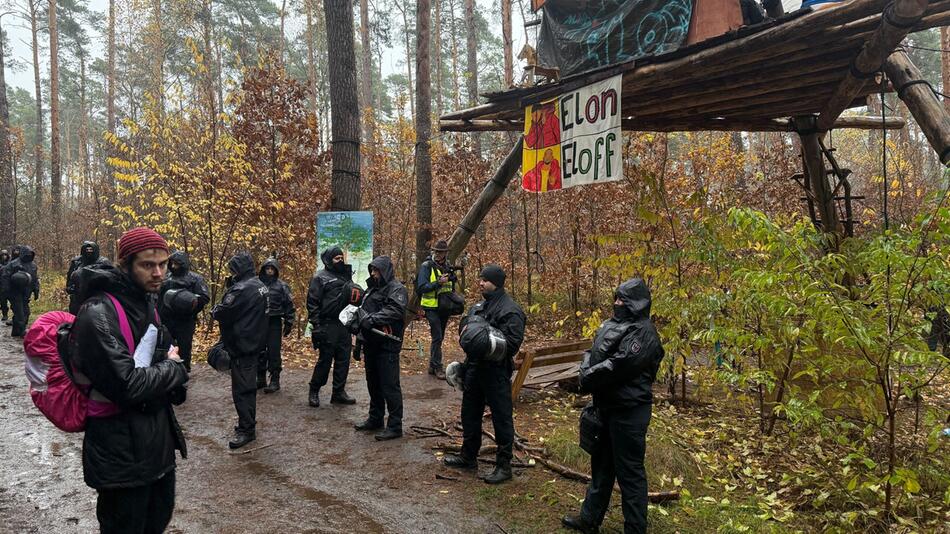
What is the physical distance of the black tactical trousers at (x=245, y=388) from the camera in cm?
532

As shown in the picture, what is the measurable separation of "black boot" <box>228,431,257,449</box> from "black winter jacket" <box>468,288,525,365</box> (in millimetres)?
2898

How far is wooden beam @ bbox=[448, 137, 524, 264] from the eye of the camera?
8266 millimetres

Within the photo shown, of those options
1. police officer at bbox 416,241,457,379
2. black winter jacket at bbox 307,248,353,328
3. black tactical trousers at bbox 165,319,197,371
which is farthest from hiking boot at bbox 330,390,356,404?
black tactical trousers at bbox 165,319,197,371

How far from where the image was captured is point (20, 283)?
11.0 m

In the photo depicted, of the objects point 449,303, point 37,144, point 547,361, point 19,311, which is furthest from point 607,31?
point 37,144

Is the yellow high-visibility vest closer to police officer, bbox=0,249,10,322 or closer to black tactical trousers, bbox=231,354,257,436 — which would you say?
black tactical trousers, bbox=231,354,257,436

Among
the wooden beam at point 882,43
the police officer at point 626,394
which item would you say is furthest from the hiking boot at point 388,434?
the wooden beam at point 882,43

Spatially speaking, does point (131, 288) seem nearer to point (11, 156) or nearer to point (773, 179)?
point (773, 179)

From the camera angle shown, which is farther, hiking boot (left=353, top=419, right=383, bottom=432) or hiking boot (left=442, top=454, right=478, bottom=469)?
hiking boot (left=353, top=419, right=383, bottom=432)

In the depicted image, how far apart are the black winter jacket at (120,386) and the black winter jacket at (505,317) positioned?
2.60 meters

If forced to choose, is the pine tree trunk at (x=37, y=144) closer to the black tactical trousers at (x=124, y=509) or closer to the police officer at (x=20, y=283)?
the police officer at (x=20, y=283)

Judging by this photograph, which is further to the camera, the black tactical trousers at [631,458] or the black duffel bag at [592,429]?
the black duffel bag at [592,429]

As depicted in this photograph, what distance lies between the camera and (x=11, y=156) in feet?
58.2

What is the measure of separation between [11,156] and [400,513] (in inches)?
860
